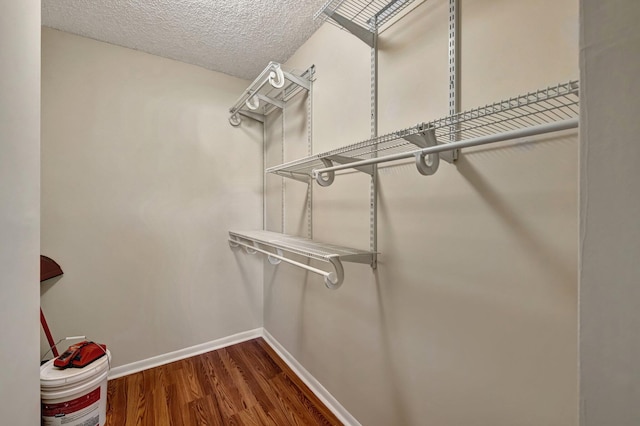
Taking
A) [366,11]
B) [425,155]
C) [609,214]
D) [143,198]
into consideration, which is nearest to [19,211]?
[143,198]

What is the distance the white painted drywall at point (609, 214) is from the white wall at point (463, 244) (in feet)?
1.54

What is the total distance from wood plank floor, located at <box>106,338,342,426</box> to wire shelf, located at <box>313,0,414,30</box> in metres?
2.09

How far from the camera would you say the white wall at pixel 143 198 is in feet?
5.60

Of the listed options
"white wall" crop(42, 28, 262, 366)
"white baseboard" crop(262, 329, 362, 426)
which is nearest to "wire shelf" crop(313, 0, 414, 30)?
"white wall" crop(42, 28, 262, 366)

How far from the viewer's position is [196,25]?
1.63 meters

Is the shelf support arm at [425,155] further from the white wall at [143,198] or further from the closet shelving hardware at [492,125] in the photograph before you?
the white wall at [143,198]

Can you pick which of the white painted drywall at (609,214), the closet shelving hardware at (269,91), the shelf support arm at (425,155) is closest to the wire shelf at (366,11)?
the closet shelving hardware at (269,91)

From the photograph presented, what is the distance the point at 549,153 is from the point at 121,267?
8.19 ft

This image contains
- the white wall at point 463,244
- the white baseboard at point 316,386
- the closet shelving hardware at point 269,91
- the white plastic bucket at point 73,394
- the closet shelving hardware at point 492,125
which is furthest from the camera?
the closet shelving hardware at point 269,91

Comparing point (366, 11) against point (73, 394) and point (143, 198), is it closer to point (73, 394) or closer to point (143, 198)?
point (143, 198)

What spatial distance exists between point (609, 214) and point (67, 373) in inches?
80.6

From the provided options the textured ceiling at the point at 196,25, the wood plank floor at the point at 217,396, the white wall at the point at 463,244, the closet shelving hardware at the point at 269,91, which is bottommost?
the wood plank floor at the point at 217,396

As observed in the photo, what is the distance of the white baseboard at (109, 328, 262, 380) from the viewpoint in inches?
74.7

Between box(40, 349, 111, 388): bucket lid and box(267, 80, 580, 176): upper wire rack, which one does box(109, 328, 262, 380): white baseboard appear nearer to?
box(40, 349, 111, 388): bucket lid
